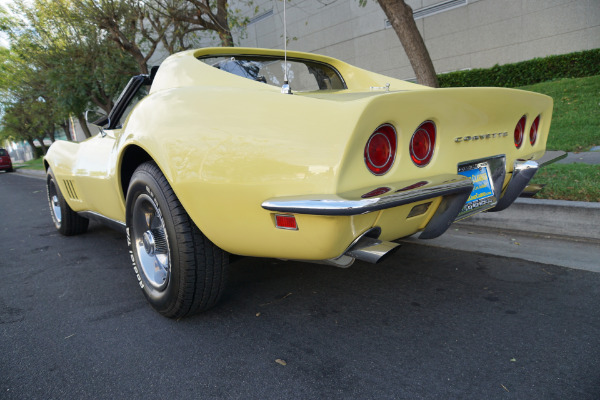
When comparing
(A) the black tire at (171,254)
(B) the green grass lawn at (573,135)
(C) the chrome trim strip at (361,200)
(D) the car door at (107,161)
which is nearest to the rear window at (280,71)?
(D) the car door at (107,161)

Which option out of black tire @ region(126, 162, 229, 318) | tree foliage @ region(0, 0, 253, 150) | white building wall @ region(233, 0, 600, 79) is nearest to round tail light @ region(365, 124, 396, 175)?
black tire @ region(126, 162, 229, 318)

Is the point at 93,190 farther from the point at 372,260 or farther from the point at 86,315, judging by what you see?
the point at 372,260

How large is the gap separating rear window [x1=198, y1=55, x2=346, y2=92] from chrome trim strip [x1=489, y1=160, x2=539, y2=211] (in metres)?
1.36

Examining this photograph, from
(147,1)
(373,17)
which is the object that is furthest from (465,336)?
(373,17)

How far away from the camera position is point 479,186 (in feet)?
7.55

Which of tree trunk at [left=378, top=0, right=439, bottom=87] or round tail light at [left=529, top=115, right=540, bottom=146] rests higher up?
tree trunk at [left=378, top=0, right=439, bottom=87]

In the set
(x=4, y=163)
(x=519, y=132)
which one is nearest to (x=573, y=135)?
(x=519, y=132)

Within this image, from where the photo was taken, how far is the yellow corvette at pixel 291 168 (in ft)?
5.49

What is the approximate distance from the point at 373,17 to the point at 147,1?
752 cm

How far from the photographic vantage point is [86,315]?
2.53m

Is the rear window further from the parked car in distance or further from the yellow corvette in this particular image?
the parked car in distance

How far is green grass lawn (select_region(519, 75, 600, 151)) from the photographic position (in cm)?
643

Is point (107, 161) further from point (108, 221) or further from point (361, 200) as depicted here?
point (361, 200)

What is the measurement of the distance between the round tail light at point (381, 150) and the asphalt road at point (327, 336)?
84 centimetres
